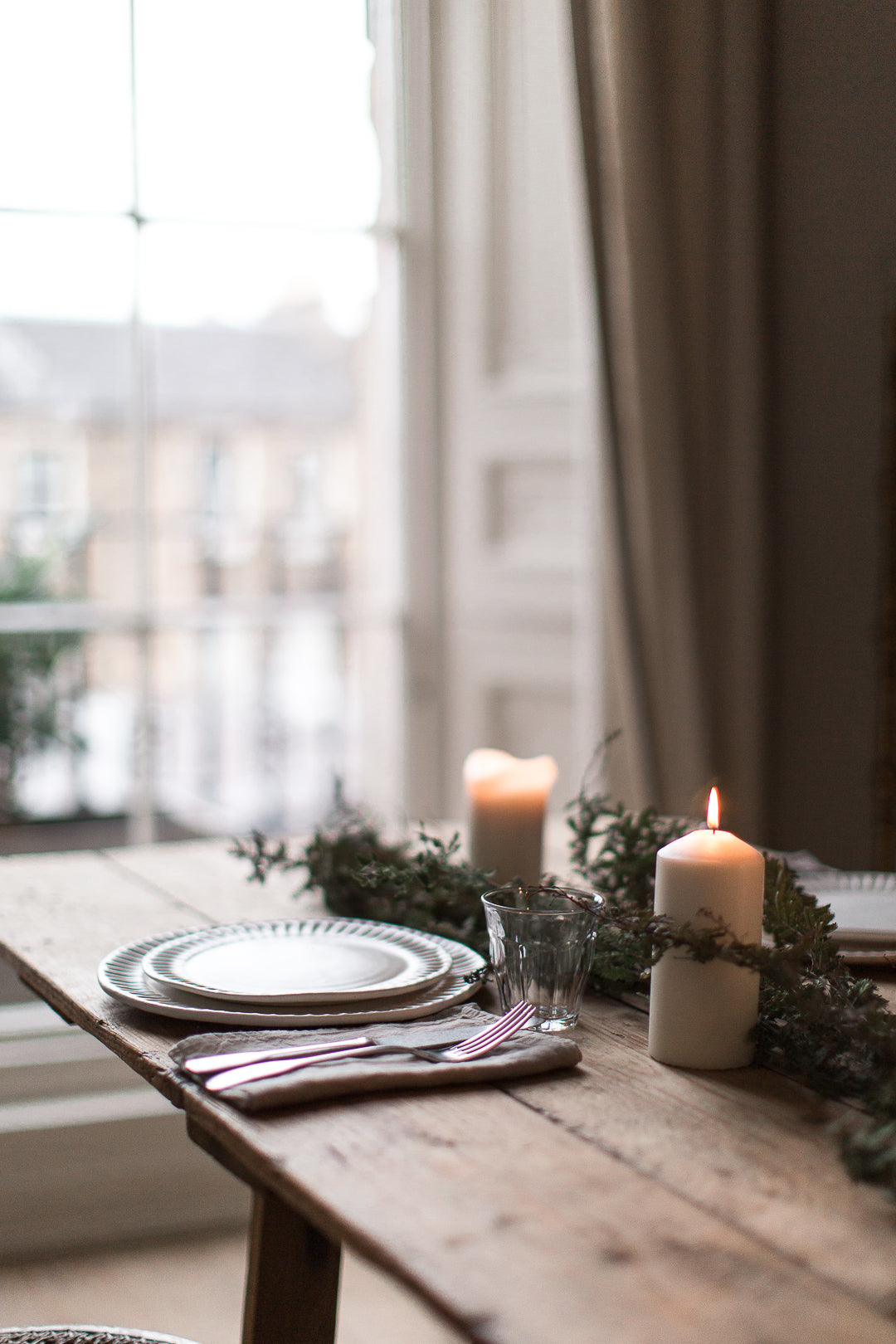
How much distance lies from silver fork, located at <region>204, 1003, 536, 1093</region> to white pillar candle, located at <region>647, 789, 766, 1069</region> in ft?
0.34

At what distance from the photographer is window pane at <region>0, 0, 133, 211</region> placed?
98.0 inches

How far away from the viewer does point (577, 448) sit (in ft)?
8.43

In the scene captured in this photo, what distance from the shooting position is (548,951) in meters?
0.92

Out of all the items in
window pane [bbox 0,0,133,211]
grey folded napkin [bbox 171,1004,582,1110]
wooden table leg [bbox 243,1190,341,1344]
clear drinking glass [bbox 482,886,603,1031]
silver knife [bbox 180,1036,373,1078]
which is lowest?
wooden table leg [bbox 243,1190,341,1344]

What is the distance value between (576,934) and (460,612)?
1.95 m

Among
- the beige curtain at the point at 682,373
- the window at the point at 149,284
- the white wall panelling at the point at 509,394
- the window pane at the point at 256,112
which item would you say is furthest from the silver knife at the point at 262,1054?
the window pane at the point at 256,112

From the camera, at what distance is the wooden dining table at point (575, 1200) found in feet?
1.88

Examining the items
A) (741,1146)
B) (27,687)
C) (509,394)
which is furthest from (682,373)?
(741,1146)

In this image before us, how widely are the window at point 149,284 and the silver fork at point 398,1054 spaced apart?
1.78 m

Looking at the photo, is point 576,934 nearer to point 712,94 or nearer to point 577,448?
point 577,448

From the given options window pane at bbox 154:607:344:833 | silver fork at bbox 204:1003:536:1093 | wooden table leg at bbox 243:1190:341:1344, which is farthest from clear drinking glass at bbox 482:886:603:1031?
window pane at bbox 154:607:344:833

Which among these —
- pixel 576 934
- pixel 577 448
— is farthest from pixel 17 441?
pixel 576 934

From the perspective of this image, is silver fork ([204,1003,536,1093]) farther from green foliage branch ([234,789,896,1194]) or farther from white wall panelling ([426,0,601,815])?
white wall panelling ([426,0,601,815])

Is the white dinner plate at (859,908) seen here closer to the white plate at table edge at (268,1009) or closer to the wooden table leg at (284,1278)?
the white plate at table edge at (268,1009)
